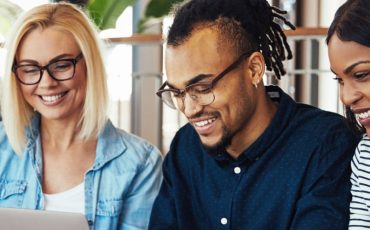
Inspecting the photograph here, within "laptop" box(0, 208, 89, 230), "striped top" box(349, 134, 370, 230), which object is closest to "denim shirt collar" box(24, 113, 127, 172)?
"laptop" box(0, 208, 89, 230)

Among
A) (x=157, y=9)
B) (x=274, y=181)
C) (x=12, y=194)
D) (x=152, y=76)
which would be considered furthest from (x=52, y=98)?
(x=152, y=76)

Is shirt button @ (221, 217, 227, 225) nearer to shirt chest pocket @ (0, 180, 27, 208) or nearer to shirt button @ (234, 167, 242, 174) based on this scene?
shirt button @ (234, 167, 242, 174)

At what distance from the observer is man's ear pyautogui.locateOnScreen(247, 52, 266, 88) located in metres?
1.60

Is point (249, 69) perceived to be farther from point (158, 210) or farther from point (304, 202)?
point (158, 210)

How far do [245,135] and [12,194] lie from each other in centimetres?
75

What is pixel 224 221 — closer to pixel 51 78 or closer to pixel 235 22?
pixel 235 22

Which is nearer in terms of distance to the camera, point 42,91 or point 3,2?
point 42,91

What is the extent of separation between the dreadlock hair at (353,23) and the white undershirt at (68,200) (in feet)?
2.72

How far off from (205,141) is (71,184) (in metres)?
0.57

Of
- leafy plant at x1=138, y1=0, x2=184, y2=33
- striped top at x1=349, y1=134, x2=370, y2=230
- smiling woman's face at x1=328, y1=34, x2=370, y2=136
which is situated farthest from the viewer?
leafy plant at x1=138, y1=0, x2=184, y2=33

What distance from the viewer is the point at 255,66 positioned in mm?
1604

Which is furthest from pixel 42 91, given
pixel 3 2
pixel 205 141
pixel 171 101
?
pixel 3 2

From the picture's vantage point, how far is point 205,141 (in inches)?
62.1

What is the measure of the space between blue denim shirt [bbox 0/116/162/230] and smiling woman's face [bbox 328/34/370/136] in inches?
29.4
